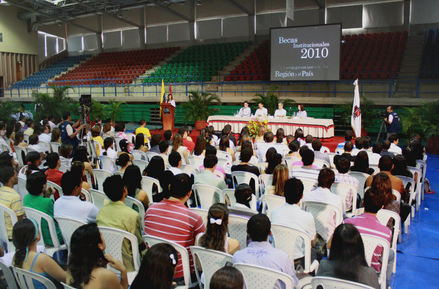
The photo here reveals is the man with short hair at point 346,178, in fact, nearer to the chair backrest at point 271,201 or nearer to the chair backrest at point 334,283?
the chair backrest at point 271,201

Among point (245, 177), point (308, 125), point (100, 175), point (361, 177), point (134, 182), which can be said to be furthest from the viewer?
point (308, 125)

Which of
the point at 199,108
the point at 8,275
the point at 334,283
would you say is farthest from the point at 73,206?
the point at 199,108

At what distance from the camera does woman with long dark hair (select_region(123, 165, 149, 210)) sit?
3601mm

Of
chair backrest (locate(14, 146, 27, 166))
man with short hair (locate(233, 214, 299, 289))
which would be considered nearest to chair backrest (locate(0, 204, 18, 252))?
man with short hair (locate(233, 214, 299, 289))

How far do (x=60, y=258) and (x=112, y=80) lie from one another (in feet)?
55.7

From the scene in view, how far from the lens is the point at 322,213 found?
136 inches

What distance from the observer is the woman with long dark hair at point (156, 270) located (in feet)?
5.78

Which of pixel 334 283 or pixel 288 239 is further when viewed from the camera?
pixel 288 239

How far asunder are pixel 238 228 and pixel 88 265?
1.34m

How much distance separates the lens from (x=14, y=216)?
10.5ft

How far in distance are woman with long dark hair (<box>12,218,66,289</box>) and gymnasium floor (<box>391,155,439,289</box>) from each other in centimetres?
308

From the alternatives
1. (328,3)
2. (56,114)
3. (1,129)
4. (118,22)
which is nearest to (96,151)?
(1,129)

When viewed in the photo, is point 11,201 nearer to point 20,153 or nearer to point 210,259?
point 210,259

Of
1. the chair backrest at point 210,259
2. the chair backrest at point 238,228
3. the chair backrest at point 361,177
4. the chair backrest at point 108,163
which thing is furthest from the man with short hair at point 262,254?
the chair backrest at point 108,163
